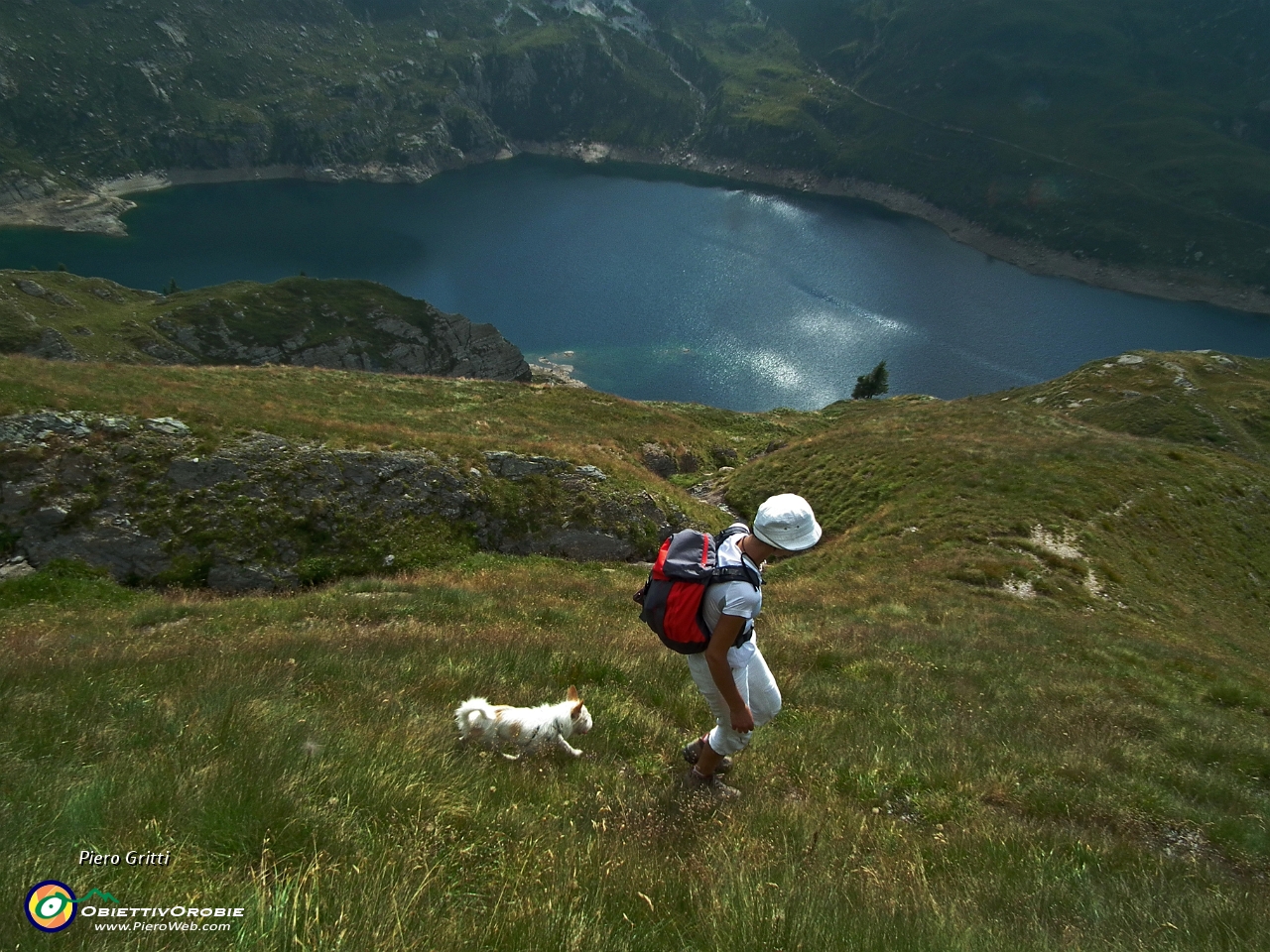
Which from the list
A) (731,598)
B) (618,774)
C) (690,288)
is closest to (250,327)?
(690,288)

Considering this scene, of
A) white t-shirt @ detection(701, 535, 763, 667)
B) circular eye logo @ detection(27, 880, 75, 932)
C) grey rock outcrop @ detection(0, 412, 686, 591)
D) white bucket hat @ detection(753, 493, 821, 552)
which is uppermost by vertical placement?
white bucket hat @ detection(753, 493, 821, 552)

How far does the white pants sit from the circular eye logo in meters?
4.16

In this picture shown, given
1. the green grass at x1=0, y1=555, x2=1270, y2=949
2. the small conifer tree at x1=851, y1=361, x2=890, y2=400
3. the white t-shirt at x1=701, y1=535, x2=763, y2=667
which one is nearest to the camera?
the green grass at x1=0, y1=555, x2=1270, y2=949

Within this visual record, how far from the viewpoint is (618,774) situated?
5.89m

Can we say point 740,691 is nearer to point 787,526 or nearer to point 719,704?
point 719,704

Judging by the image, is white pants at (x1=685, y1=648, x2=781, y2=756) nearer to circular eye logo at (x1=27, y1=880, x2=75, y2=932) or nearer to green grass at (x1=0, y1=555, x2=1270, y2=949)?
green grass at (x1=0, y1=555, x2=1270, y2=949)

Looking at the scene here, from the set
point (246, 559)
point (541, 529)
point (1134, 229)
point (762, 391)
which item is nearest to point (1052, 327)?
point (762, 391)

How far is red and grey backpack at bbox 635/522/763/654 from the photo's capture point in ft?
17.1

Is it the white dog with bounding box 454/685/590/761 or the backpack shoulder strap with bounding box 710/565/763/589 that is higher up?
the backpack shoulder strap with bounding box 710/565/763/589

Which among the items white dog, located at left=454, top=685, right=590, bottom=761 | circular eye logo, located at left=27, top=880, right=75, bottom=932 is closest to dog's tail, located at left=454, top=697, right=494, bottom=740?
white dog, located at left=454, top=685, right=590, bottom=761

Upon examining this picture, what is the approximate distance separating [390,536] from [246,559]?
12.9 feet

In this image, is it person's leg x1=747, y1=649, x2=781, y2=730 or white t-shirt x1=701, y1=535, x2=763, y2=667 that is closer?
white t-shirt x1=701, y1=535, x2=763, y2=667

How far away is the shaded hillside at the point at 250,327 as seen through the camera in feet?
224

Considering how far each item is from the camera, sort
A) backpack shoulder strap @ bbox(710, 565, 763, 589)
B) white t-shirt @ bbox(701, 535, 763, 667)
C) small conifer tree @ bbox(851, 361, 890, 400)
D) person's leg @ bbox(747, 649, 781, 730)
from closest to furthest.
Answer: white t-shirt @ bbox(701, 535, 763, 667), backpack shoulder strap @ bbox(710, 565, 763, 589), person's leg @ bbox(747, 649, 781, 730), small conifer tree @ bbox(851, 361, 890, 400)
